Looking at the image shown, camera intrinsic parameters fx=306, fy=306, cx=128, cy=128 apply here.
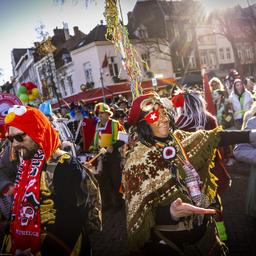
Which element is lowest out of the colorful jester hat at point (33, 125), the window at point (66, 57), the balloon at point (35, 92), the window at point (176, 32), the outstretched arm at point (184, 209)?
the outstretched arm at point (184, 209)

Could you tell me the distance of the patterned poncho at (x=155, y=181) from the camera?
89.9 inches

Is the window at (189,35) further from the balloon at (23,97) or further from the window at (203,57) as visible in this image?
the balloon at (23,97)

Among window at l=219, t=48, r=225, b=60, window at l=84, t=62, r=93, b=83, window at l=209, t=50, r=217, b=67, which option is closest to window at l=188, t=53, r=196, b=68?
window at l=209, t=50, r=217, b=67

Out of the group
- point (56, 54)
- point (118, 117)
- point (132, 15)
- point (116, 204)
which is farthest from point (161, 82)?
point (116, 204)

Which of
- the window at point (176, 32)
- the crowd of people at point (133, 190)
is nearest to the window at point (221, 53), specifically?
the window at point (176, 32)

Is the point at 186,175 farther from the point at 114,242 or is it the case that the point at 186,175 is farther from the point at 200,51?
the point at 200,51

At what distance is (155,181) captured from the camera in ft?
7.63

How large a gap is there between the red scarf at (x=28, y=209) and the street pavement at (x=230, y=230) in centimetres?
205

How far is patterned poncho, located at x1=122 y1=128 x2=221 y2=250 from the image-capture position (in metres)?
2.28

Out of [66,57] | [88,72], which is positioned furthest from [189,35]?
[66,57]

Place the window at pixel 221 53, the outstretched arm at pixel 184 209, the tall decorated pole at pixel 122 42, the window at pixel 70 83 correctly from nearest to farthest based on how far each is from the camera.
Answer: the outstretched arm at pixel 184 209
the tall decorated pole at pixel 122 42
the window at pixel 70 83
the window at pixel 221 53

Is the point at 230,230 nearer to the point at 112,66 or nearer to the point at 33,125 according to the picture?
the point at 33,125

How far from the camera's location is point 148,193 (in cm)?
232

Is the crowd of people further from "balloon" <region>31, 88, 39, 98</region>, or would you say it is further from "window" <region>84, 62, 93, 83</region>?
"window" <region>84, 62, 93, 83</region>
